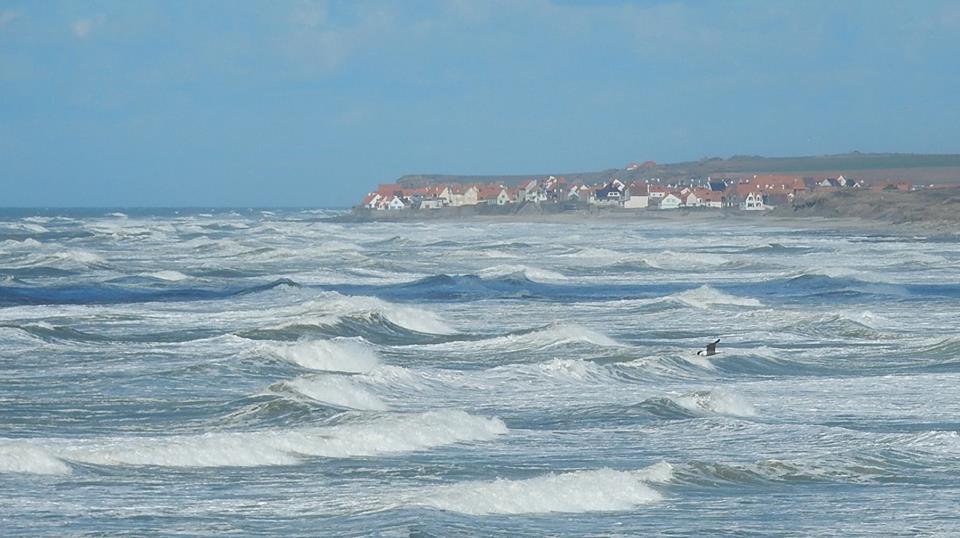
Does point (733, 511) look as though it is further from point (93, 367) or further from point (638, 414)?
point (93, 367)

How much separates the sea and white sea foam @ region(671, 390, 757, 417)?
0.11ft

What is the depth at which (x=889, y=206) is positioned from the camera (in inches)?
4269

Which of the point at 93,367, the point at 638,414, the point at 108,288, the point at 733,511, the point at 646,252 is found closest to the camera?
the point at 733,511

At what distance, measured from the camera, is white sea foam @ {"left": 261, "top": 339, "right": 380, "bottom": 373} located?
2386 centimetres

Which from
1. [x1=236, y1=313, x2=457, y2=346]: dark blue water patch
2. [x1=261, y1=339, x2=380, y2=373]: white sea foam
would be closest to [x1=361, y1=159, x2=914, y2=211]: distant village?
[x1=236, y1=313, x2=457, y2=346]: dark blue water patch

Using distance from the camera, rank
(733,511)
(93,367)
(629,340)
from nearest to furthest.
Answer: (733,511), (93,367), (629,340)

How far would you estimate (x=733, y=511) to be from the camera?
1322 centimetres

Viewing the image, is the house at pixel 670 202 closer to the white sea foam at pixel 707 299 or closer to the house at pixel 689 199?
the house at pixel 689 199

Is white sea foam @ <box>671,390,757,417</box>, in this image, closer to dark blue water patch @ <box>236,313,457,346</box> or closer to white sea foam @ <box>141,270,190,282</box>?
dark blue water patch @ <box>236,313,457,346</box>

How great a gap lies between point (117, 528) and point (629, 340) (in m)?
16.6

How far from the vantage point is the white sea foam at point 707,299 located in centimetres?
3528

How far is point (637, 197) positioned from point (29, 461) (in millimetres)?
141289

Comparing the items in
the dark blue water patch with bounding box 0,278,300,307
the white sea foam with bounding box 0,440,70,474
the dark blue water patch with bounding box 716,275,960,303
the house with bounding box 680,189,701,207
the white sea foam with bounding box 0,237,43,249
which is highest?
the white sea foam with bounding box 0,440,70,474

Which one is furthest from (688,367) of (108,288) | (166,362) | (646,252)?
(646,252)
